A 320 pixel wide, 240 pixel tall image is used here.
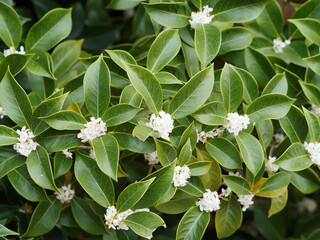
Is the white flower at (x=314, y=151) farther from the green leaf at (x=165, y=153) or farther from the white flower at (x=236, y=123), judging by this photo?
the green leaf at (x=165, y=153)

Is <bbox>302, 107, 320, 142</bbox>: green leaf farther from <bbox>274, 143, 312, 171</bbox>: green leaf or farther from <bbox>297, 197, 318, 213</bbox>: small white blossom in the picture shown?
<bbox>297, 197, 318, 213</bbox>: small white blossom

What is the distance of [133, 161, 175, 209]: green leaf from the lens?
0.76 m

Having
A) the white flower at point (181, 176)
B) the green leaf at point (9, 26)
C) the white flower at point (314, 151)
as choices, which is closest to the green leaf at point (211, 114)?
the white flower at point (181, 176)

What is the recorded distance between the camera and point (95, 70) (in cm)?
81

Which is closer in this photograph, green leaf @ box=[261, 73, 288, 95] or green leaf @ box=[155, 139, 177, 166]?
green leaf @ box=[155, 139, 177, 166]

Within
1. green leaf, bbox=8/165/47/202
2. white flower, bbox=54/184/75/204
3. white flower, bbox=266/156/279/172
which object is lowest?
white flower, bbox=54/184/75/204

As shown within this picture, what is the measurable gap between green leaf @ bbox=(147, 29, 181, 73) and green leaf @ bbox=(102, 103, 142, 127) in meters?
0.12

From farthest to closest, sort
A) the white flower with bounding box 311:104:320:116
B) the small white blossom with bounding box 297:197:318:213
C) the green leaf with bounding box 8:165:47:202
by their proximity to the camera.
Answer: the small white blossom with bounding box 297:197:318:213 → the white flower with bounding box 311:104:320:116 → the green leaf with bounding box 8:165:47:202

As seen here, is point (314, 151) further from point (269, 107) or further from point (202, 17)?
point (202, 17)

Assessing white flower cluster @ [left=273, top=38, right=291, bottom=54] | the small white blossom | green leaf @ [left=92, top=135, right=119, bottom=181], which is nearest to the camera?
green leaf @ [left=92, top=135, right=119, bottom=181]

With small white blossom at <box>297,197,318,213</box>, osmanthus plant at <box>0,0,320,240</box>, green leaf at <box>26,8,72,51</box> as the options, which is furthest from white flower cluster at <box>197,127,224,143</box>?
small white blossom at <box>297,197,318,213</box>

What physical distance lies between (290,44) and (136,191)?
2.00ft

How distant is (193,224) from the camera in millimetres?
844

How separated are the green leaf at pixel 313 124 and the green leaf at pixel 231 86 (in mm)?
149
